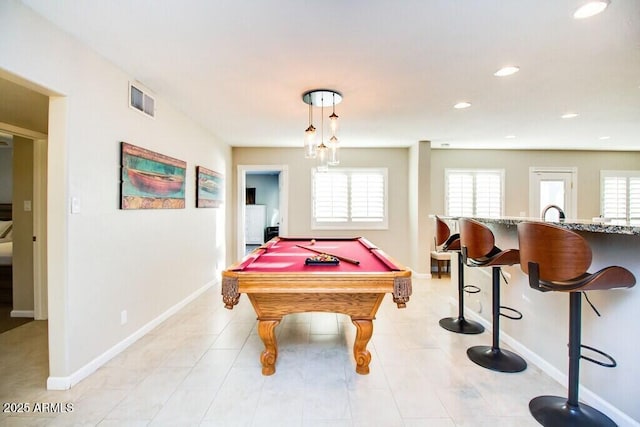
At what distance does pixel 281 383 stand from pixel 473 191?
5142mm

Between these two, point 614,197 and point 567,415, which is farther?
point 614,197

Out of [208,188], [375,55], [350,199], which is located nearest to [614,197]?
[350,199]

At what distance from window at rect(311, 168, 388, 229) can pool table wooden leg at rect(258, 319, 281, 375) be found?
3606 millimetres

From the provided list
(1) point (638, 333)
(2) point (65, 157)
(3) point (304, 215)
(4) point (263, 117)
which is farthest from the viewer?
(3) point (304, 215)

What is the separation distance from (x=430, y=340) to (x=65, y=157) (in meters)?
3.28

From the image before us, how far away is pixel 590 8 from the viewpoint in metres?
1.68

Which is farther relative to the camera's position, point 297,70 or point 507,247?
point 507,247

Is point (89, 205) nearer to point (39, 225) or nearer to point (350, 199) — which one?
point (39, 225)

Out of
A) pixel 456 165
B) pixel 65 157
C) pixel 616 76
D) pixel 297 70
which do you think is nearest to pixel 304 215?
pixel 456 165

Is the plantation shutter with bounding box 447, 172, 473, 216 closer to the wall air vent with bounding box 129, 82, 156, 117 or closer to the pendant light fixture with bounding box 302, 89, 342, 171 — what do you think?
the pendant light fixture with bounding box 302, 89, 342, 171

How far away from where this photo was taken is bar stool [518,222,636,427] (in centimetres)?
149

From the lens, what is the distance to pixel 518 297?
2.60 m

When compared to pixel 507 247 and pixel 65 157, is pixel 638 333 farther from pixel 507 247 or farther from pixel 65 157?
pixel 65 157

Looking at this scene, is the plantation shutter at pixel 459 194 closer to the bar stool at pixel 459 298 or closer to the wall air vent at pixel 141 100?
the bar stool at pixel 459 298
